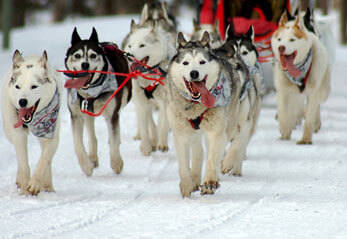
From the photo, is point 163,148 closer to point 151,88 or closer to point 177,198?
point 151,88

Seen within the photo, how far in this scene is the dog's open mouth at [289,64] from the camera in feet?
23.7

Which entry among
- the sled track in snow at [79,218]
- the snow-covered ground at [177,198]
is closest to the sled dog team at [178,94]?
the snow-covered ground at [177,198]

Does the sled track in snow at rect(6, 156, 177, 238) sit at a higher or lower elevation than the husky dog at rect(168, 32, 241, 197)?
lower

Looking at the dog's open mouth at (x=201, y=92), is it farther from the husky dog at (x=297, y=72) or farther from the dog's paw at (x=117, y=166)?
the husky dog at (x=297, y=72)

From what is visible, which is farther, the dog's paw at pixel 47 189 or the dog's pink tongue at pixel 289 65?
the dog's pink tongue at pixel 289 65

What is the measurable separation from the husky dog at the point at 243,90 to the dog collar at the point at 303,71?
0.93 meters

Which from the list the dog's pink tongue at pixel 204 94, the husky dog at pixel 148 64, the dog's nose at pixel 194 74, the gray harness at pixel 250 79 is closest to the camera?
the dog's nose at pixel 194 74

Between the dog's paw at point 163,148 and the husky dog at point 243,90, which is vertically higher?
the husky dog at point 243,90

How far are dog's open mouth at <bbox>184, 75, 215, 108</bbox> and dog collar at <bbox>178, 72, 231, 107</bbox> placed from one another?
36 millimetres

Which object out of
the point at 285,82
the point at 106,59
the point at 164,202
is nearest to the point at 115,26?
the point at 285,82

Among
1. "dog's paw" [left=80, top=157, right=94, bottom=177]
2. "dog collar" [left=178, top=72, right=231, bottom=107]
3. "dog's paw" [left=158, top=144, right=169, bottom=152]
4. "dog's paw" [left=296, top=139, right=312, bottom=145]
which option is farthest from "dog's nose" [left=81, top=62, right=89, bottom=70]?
"dog's paw" [left=296, top=139, right=312, bottom=145]

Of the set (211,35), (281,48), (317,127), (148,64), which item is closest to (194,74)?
(148,64)

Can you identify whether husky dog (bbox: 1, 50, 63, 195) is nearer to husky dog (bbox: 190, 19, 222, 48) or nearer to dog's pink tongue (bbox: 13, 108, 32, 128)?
dog's pink tongue (bbox: 13, 108, 32, 128)

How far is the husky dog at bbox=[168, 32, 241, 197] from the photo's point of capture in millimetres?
4891
